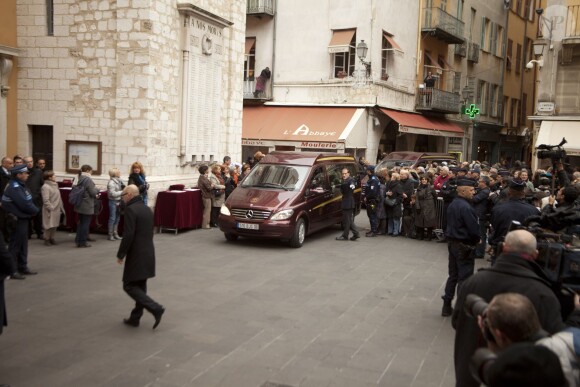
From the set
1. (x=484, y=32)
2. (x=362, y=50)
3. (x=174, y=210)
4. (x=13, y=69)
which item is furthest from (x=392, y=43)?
(x=13, y=69)

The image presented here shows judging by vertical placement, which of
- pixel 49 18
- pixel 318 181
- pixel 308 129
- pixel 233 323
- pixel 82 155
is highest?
pixel 49 18

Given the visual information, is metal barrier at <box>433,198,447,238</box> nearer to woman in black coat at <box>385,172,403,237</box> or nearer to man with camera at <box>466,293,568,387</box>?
woman in black coat at <box>385,172,403,237</box>

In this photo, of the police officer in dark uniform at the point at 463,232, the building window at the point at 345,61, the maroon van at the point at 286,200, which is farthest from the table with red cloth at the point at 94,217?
the building window at the point at 345,61

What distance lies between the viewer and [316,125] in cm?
2561

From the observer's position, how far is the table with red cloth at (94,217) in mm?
13594

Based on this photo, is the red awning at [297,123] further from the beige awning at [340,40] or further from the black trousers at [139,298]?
the black trousers at [139,298]

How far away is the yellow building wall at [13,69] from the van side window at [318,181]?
7.95 m

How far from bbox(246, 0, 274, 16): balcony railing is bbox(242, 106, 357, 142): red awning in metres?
4.48

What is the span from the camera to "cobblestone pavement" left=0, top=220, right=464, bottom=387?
5.96 m

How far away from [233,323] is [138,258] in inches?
58.7

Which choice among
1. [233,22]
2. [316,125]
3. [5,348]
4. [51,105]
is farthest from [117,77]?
[316,125]

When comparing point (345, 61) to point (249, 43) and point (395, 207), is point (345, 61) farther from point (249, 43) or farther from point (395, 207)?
point (395, 207)

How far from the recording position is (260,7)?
2753 cm

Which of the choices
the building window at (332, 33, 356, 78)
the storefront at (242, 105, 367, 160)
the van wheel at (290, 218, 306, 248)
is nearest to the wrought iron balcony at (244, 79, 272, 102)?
the storefront at (242, 105, 367, 160)
